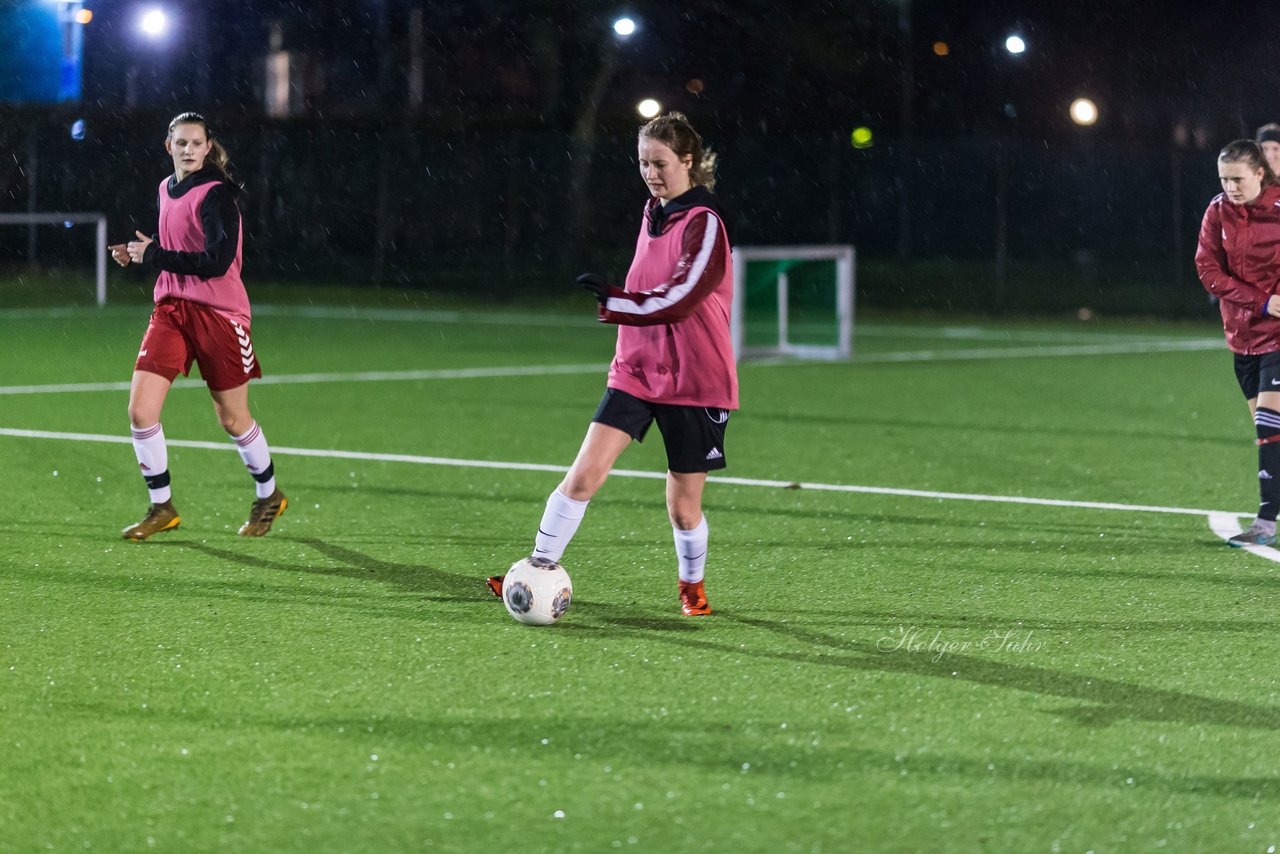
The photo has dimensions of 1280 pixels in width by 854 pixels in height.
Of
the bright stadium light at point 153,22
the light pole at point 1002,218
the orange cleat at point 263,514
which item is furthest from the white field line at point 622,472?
the bright stadium light at point 153,22

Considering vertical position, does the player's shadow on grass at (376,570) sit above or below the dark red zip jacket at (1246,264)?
below

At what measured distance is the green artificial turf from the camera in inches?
159

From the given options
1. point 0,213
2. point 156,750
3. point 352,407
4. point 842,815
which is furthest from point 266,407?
point 0,213

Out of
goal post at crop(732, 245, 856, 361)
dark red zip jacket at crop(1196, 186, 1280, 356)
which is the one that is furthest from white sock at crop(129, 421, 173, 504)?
goal post at crop(732, 245, 856, 361)

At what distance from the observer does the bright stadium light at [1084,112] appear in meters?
34.8

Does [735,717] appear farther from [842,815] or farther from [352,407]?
[352,407]

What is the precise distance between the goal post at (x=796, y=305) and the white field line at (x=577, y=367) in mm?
468

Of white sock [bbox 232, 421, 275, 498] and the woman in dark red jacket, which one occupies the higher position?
the woman in dark red jacket

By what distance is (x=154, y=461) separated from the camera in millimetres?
7715

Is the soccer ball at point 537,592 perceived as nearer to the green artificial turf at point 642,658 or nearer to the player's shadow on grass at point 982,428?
the green artificial turf at point 642,658

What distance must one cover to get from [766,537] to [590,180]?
2329 centimetres

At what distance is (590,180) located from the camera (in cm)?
3059

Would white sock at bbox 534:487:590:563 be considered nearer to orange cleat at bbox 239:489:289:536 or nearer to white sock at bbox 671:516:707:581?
white sock at bbox 671:516:707:581

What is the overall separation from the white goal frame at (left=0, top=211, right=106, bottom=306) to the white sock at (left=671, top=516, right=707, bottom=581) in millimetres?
21324
